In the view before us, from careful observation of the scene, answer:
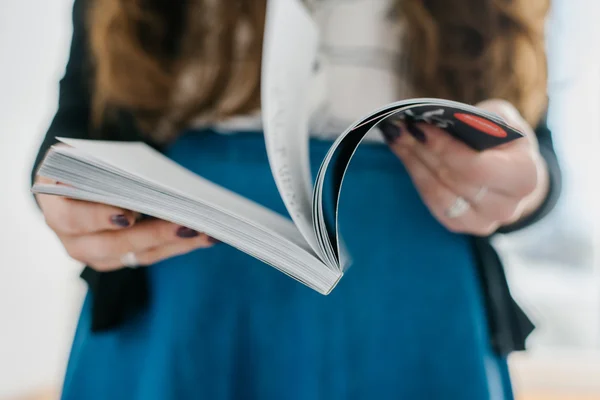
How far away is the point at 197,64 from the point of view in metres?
0.51

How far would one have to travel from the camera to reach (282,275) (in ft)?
1.49

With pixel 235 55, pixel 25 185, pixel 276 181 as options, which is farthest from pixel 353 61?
pixel 25 185

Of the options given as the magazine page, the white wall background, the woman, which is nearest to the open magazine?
the magazine page

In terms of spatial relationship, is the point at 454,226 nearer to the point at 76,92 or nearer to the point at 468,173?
the point at 468,173

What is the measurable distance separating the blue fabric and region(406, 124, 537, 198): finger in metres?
0.09

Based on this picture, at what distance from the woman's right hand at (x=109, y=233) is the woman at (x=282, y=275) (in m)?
0.03

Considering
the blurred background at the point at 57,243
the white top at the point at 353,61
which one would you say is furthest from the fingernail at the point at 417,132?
the blurred background at the point at 57,243

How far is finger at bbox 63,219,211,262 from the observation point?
0.36 meters

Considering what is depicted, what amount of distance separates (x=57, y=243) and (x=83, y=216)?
1.97 feet

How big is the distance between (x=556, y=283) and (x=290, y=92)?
85 cm

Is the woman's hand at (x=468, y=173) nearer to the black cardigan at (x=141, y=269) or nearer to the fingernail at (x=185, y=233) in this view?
the black cardigan at (x=141, y=269)

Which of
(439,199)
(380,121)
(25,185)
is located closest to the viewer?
(380,121)

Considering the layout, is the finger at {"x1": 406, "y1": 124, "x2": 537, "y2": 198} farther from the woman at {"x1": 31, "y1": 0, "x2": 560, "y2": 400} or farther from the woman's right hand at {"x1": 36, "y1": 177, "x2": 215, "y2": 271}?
the woman's right hand at {"x1": 36, "y1": 177, "x2": 215, "y2": 271}

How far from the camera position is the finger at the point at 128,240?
0.36 m
